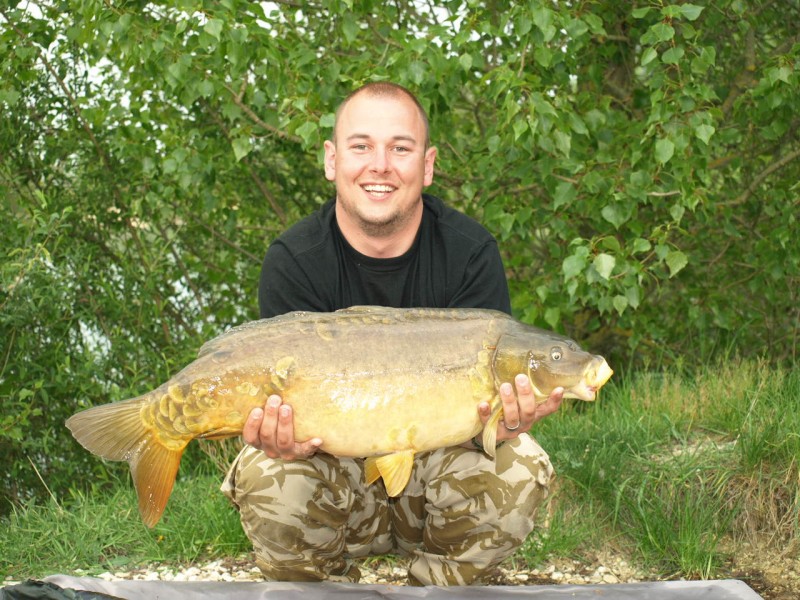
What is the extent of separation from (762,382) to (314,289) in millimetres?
1422

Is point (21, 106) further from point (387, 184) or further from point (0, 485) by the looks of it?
point (387, 184)

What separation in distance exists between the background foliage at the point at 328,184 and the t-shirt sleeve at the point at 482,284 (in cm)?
53

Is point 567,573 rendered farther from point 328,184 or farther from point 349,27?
point 328,184

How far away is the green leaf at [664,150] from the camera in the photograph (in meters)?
2.79

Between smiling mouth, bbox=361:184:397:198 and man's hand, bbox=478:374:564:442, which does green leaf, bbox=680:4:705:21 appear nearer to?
smiling mouth, bbox=361:184:397:198

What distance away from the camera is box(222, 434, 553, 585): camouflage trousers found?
2.12m

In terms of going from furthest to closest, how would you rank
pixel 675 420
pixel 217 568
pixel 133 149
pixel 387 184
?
1. pixel 133 149
2. pixel 675 420
3. pixel 217 568
4. pixel 387 184

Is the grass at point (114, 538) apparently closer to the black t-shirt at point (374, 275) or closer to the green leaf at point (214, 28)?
the black t-shirt at point (374, 275)

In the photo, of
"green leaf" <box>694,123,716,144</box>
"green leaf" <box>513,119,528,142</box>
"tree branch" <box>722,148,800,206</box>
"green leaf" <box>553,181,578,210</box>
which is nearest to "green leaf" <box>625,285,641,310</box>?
"green leaf" <box>553,181,578,210</box>

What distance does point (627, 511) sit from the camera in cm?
Result: 255

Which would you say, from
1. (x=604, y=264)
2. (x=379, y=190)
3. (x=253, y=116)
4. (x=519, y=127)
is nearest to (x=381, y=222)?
(x=379, y=190)

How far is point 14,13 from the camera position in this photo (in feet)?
10.8

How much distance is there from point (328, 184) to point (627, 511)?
2081mm

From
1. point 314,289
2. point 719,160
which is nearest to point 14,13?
point 314,289
